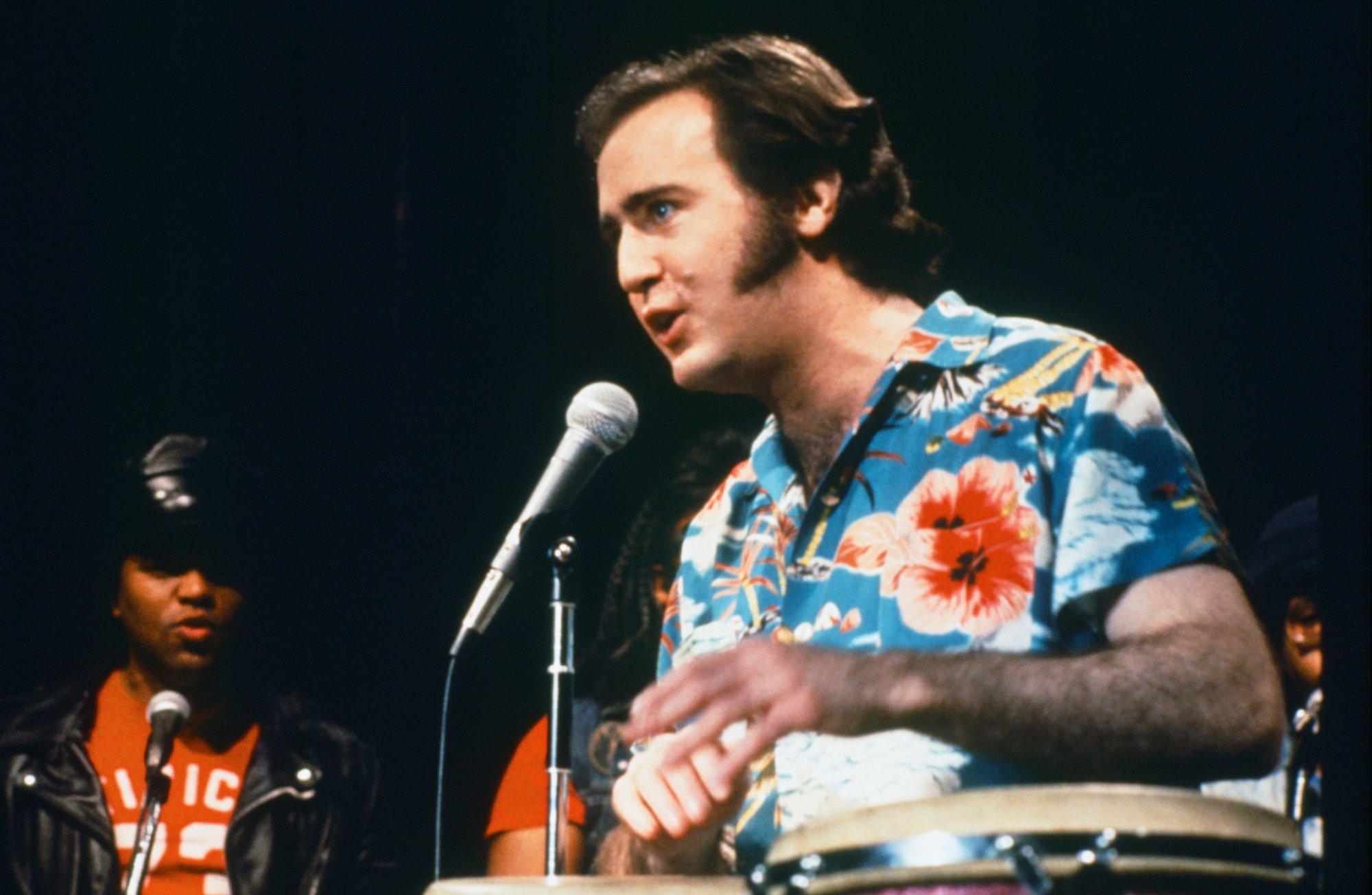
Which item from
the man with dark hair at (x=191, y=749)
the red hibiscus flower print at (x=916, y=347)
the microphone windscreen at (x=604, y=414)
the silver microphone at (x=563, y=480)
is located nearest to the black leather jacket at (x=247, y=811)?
the man with dark hair at (x=191, y=749)

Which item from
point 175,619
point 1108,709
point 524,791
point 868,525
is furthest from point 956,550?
point 175,619

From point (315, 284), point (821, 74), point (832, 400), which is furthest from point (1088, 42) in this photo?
point (315, 284)

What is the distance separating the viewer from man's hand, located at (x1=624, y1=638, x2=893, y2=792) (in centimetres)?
138

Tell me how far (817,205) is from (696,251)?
350 mm

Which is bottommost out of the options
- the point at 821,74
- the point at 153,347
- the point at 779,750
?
the point at 779,750

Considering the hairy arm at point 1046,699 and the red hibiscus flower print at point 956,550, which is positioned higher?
the red hibiscus flower print at point 956,550

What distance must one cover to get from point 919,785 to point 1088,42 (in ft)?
8.46

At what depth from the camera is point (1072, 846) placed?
3.97ft

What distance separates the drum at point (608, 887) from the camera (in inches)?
62.6

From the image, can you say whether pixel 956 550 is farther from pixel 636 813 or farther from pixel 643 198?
pixel 643 198

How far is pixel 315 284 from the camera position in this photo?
427 cm

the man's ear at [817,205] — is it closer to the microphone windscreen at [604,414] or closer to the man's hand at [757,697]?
the microphone windscreen at [604,414]

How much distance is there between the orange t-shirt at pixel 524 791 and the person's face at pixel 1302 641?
202 cm

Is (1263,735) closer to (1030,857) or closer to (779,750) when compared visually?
(1030,857)
